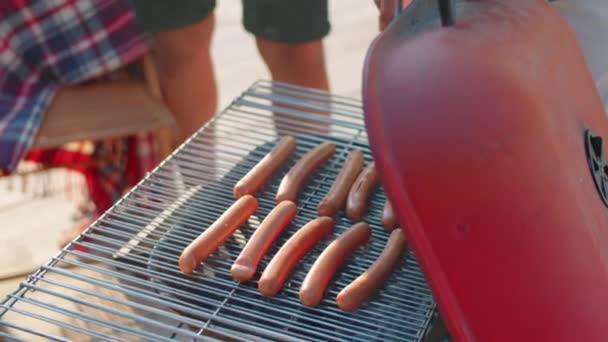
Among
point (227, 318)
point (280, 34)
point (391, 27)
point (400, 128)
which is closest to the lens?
point (400, 128)

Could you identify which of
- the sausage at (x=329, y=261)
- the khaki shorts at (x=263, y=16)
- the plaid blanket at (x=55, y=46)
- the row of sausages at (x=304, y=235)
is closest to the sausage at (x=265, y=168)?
the row of sausages at (x=304, y=235)

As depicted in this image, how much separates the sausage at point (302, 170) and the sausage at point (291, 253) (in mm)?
130

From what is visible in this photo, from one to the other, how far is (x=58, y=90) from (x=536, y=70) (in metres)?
1.86

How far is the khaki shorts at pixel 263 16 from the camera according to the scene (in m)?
2.59

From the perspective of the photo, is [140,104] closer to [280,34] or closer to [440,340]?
[280,34]

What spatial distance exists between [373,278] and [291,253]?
167 millimetres

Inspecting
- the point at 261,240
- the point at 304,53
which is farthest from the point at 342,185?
the point at 304,53

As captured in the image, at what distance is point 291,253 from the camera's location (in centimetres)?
154

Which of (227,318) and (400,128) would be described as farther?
(227,318)

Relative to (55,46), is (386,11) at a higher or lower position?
higher

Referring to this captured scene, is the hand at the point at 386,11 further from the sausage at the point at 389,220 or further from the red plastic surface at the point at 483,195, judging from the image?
the sausage at the point at 389,220

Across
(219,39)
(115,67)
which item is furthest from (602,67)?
(219,39)

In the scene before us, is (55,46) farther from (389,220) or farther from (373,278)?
(373,278)

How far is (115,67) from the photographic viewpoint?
2730 millimetres
